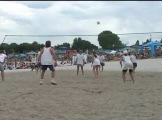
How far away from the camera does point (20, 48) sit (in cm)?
10331

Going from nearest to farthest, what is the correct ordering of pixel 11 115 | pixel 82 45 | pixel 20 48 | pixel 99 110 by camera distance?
pixel 11 115, pixel 99 110, pixel 82 45, pixel 20 48

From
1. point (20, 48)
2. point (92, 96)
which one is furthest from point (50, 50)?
point (20, 48)

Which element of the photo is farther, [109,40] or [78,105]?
[109,40]

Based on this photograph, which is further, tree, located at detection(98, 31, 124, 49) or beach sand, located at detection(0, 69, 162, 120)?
tree, located at detection(98, 31, 124, 49)

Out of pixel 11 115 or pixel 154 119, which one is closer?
pixel 154 119

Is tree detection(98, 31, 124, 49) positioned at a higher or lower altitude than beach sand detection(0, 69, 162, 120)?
Answer: higher

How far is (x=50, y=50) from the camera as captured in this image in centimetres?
1204

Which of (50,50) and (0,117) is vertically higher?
(50,50)

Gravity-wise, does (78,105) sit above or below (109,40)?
below

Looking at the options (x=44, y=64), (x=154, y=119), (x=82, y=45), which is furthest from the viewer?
(x=82, y=45)

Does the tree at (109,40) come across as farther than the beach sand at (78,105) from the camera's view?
Yes

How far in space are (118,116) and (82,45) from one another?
8587cm

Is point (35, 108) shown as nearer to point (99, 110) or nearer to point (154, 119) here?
point (99, 110)

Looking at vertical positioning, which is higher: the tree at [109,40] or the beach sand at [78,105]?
the tree at [109,40]
